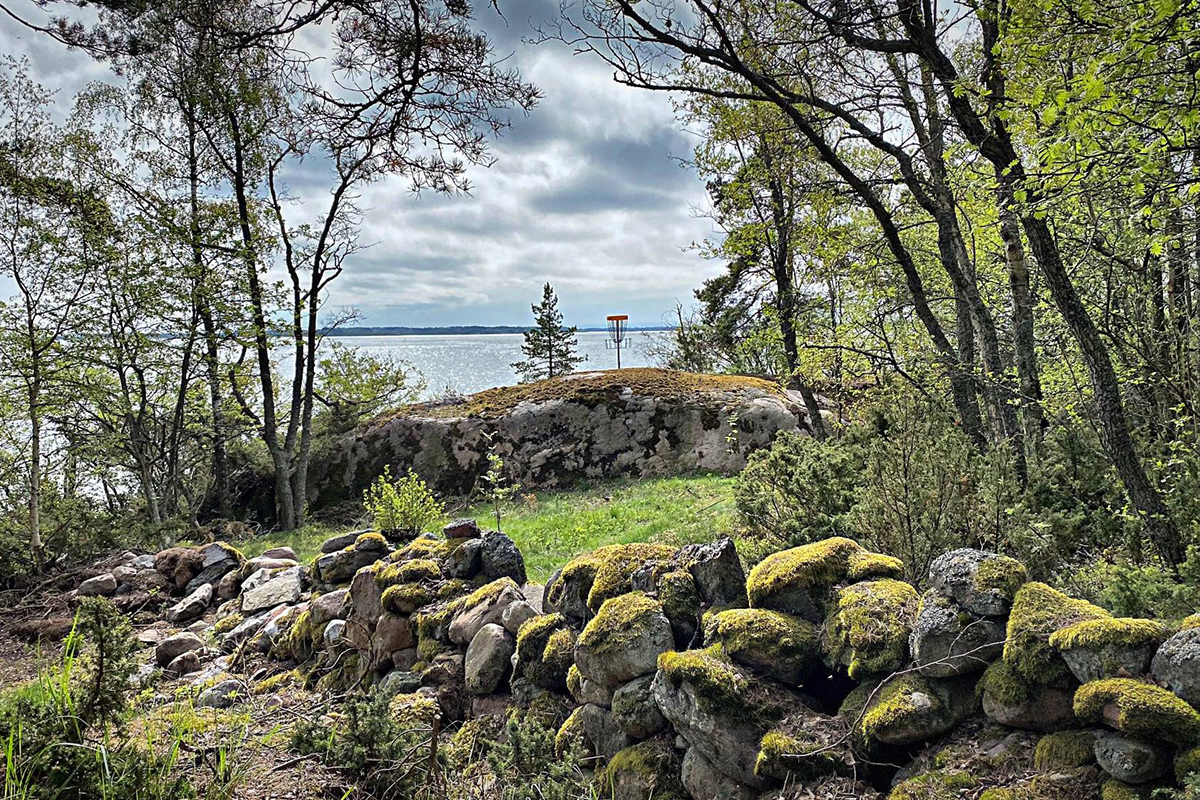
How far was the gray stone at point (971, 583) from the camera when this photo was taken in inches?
97.8

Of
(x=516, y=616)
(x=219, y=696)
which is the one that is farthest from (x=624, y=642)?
(x=219, y=696)

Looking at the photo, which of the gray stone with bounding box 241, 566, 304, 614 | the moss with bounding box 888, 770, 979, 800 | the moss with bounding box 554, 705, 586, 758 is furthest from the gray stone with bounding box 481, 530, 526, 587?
the moss with bounding box 888, 770, 979, 800

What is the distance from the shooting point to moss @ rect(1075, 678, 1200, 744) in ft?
6.00

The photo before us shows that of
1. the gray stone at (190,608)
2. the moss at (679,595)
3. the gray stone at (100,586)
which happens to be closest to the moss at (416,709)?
the moss at (679,595)

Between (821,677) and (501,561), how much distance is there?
3017 millimetres

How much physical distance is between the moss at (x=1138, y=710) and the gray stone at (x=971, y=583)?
438 mm

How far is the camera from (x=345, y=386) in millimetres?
16953

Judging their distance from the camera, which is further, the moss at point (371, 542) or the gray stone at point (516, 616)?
the moss at point (371, 542)

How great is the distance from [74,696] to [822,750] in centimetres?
329

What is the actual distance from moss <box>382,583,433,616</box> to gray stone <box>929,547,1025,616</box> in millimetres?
3895

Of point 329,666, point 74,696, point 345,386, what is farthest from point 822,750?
point 345,386

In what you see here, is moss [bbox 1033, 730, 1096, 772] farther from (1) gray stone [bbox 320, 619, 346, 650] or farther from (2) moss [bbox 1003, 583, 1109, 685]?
(1) gray stone [bbox 320, 619, 346, 650]

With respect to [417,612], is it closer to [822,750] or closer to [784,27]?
[822,750]

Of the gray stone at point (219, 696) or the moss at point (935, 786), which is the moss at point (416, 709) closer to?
the gray stone at point (219, 696)
